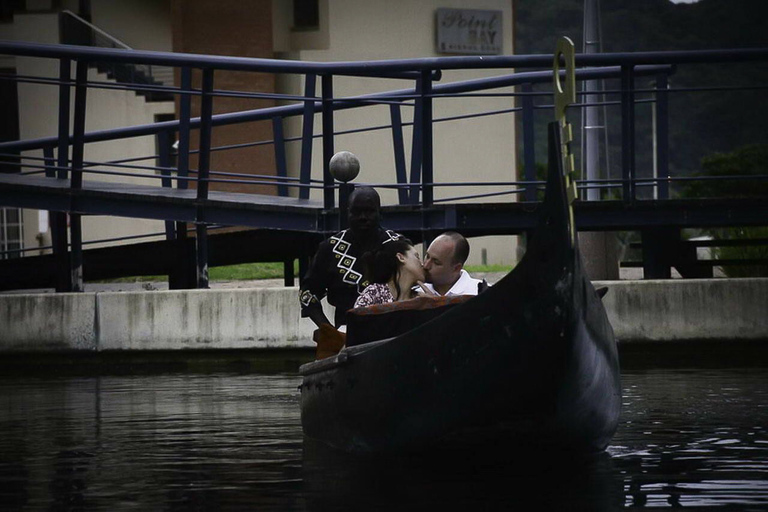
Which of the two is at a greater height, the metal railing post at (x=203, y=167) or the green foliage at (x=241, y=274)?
the metal railing post at (x=203, y=167)

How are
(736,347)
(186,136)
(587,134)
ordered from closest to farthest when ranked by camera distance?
(736,347) < (186,136) < (587,134)

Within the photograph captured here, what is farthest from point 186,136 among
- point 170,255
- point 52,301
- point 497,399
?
point 497,399

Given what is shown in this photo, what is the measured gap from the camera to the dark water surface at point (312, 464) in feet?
25.6

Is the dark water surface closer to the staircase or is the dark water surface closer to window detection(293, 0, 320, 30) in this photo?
the staircase

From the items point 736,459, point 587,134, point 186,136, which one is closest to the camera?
point 736,459

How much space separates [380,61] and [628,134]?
2.28 metres

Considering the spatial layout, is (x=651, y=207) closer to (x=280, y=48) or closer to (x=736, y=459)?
(x=736, y=459)

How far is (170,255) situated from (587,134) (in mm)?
5387

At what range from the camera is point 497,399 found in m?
8.47

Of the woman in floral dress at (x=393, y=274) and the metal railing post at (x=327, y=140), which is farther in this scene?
the metal railing post at (x=327, y=140)

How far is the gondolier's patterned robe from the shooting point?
1050 cm

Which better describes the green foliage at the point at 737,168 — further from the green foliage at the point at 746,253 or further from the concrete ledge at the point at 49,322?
the concrete ledge at the point at 49,322

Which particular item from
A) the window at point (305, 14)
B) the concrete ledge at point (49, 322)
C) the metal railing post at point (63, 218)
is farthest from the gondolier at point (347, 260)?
the window at point (305, 14)

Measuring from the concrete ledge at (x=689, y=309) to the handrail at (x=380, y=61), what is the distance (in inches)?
76.2
